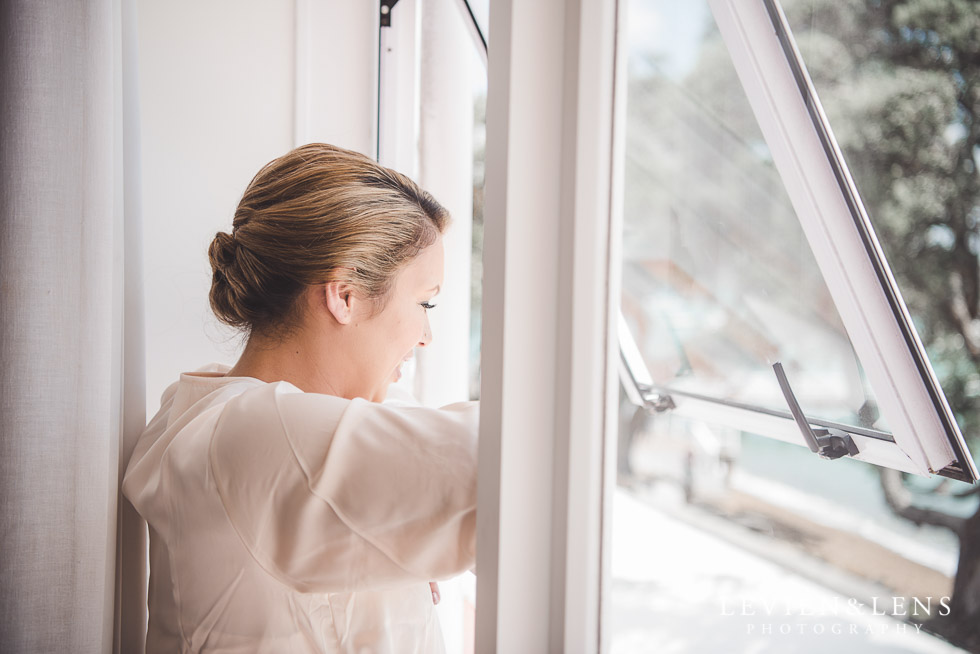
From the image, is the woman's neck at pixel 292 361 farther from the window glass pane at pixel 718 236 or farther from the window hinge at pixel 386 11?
the window hinge at pixel 386 11

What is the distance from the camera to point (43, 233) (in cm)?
92

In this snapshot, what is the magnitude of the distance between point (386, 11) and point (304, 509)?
156 centimetres

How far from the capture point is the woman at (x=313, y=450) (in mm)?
667

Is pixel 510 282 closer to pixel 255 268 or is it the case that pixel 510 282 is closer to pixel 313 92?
pixel 255 268

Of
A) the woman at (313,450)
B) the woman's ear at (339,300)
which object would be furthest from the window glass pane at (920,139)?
the woman's ear at (339,300)

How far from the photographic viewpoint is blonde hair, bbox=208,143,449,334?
927mm

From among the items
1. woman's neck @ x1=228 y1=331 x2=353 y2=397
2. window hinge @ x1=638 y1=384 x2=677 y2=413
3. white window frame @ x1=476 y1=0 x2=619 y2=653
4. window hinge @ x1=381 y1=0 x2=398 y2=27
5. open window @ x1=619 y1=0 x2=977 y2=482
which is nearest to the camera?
white window frame @ x1=476 y1=0 x2=619 y2=653

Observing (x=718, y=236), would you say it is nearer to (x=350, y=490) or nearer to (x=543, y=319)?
(x=543, y=319)

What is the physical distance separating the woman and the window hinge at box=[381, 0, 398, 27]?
36.8 inches

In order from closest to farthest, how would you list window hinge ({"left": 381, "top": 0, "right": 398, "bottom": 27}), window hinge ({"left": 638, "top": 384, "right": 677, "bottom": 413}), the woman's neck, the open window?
the open window < the woman's neck < window hinge ({"left": 638, "top": 384, "right": 677, "bottom": 413}) < window hinge ({"left": 381, "top": 0, "right": 398, "bottom": 27})

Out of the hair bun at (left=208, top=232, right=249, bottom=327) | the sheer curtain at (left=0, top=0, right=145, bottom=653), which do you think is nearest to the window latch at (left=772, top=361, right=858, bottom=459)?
the hair bun at (left=208, top=232, right=249, bottom=327)

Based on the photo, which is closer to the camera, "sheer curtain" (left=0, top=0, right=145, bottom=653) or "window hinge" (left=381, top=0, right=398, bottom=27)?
"sheer curtain" (left=0, top=0, right=145, bottom=653)

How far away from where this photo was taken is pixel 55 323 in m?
0.92

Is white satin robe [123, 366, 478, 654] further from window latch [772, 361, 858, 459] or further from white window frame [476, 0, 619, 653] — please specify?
window latch [772, 361, 858, 459]
